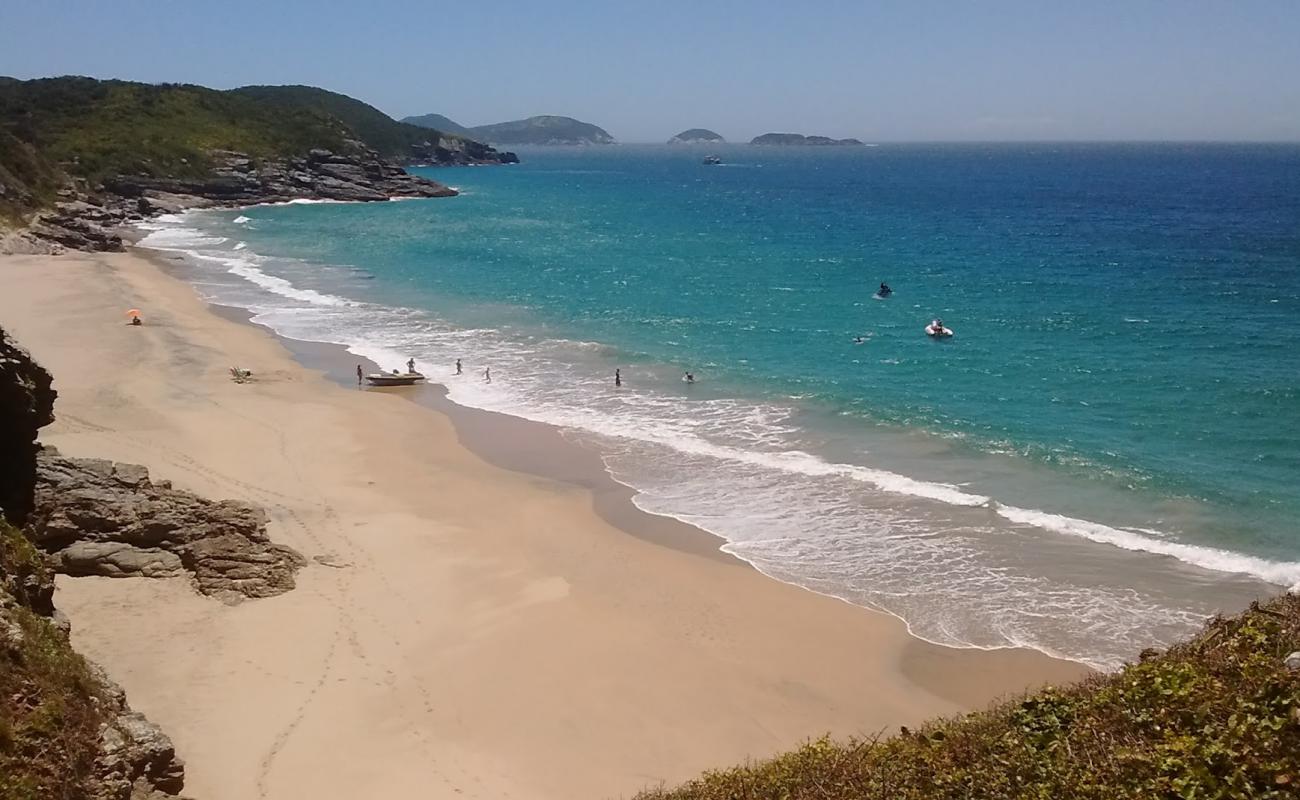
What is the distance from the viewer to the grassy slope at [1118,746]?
Answer: 19.6 feet

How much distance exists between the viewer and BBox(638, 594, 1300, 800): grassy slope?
598 cm

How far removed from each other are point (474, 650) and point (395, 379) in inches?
750

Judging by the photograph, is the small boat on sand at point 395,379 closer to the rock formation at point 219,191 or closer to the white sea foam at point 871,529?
the white sea foam at point 871,529

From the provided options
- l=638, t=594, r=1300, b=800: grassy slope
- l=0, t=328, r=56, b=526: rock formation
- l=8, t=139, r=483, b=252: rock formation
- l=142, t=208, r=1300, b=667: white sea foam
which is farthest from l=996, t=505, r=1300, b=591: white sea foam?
l=8, t=139, r=483, b=252: rock formation

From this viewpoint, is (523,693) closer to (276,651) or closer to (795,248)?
(276,651)

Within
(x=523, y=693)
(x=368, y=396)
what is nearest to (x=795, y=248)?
(x=368, y=396)

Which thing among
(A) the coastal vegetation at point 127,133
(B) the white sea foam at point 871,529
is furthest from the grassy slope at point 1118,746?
(A) the coastal vegetation at point 127,133

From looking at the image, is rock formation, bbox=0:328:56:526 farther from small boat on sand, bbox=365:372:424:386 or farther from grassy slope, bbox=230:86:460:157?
grassy slope, bbox=230:86:460:157

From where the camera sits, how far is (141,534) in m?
16.4

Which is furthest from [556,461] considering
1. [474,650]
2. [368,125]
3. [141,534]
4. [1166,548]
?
[368,125]

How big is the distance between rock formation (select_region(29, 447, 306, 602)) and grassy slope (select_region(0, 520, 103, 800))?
6784mm

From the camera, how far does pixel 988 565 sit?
18.8m

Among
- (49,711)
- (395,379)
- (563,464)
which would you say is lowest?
(563,464)

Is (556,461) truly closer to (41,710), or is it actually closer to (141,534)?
(141,534)
